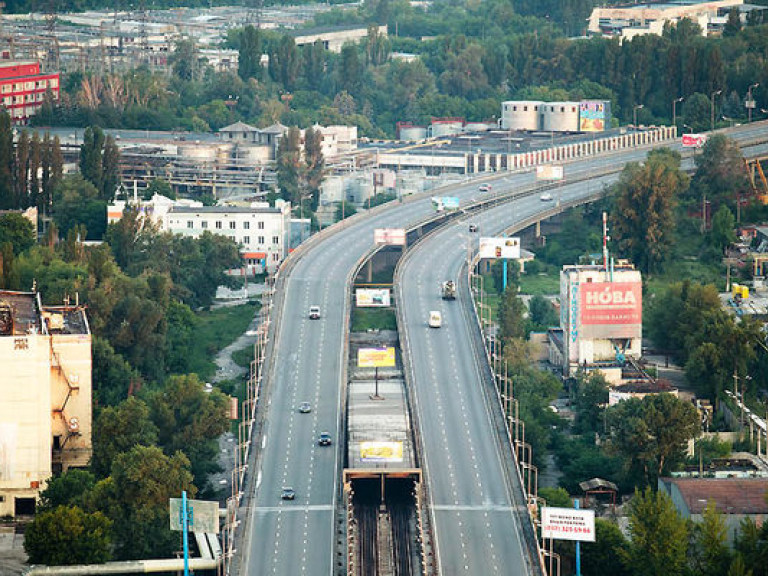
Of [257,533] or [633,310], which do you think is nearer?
[257,533]

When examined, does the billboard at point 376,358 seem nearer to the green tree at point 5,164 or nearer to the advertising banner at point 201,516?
the advertising banner at point 201,516

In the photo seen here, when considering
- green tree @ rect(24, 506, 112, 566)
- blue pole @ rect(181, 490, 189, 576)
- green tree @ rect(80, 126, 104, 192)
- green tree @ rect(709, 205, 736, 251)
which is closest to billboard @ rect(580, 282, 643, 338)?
green tree @ rect(709, 205, 736, 251)

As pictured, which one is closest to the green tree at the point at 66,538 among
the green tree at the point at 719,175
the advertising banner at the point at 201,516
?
the advertising banner at the point at 201,516

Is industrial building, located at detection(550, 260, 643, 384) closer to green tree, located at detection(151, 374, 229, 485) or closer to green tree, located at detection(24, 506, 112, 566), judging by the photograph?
green tree, located at detection(151, 374, 229, 485)

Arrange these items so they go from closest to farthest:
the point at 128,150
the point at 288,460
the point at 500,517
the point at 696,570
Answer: the point at 696,570
the point at 500,517
the point at 288,460
the point at 128,150

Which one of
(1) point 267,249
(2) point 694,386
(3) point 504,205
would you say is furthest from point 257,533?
(3) point 504,205

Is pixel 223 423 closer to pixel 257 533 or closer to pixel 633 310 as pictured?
pixel 257 533

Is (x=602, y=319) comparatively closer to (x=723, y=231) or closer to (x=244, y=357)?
(x=244, y=357)
